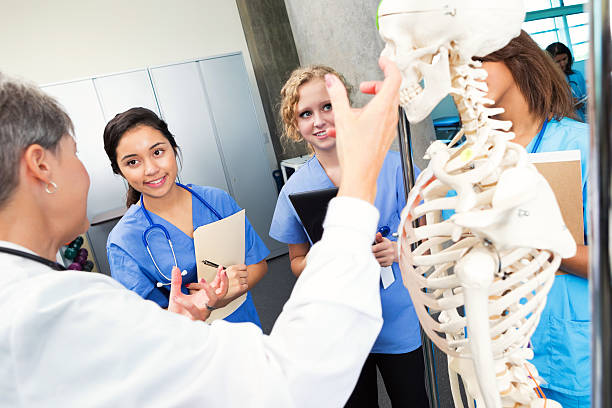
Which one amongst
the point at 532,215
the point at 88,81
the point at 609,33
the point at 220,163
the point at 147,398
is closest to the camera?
the point at 609,33

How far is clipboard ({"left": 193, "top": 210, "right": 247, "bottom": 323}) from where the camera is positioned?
4.10ft

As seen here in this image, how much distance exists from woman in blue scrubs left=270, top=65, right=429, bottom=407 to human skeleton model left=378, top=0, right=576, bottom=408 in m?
0.41

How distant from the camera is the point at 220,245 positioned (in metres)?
1.31

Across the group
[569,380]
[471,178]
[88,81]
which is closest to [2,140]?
[471,178]

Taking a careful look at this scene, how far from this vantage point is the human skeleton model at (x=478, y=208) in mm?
658

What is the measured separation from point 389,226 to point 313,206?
0.28 metres

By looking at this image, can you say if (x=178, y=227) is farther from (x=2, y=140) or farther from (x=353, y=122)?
(x=353, y=122)

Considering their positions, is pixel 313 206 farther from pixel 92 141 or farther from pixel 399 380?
pixel 92 141

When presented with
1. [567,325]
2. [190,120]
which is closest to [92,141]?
[190,120]

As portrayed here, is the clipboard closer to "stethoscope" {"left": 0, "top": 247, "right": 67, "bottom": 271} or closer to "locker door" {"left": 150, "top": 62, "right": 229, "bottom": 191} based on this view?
"stethoscope" {"left": 0, "top": 247, "right": 67, "bottom": 271}

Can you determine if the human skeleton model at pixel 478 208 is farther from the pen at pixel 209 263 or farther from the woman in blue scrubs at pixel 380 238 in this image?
the pen at pixel 209 263

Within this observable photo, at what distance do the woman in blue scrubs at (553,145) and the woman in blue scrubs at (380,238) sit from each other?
0.38 m

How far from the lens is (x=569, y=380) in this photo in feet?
3.05

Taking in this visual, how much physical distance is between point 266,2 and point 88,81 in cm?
219
